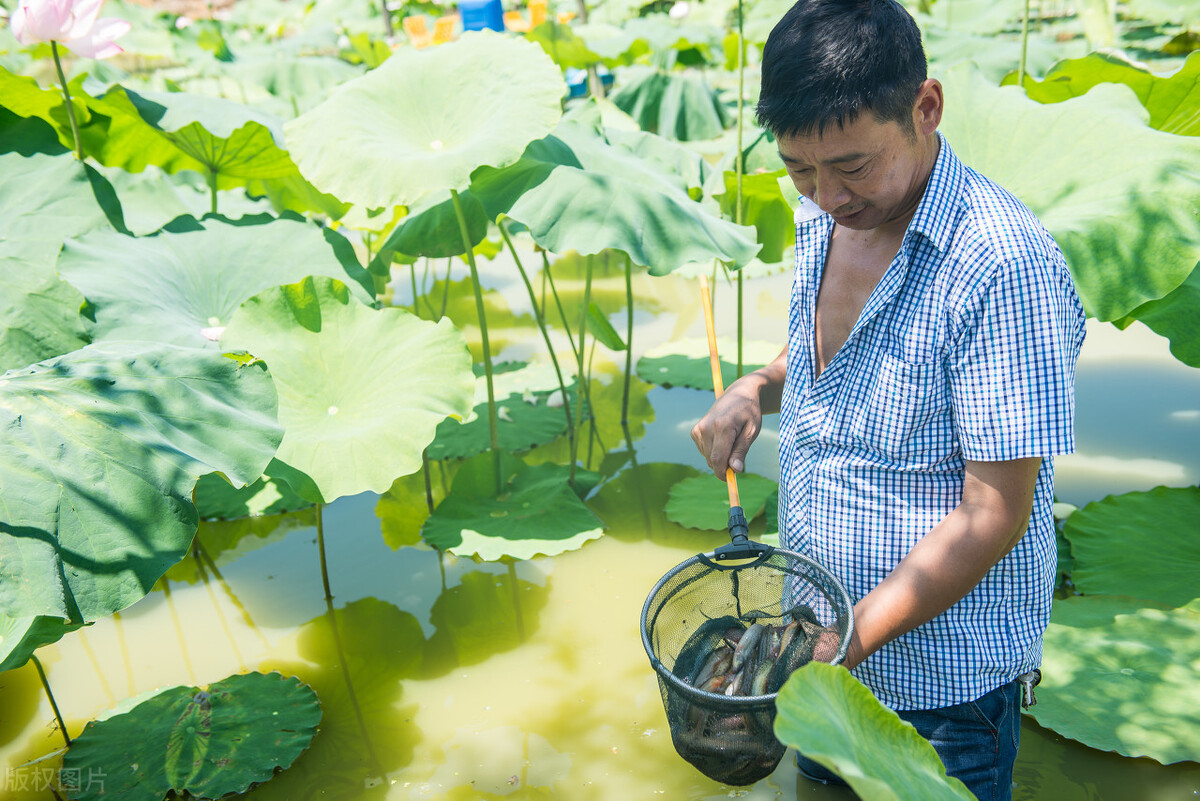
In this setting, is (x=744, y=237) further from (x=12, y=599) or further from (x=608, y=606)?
(x=12, y=599)

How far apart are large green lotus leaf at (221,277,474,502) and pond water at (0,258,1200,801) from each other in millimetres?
466

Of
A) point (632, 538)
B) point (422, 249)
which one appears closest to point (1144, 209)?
point (632, 538)

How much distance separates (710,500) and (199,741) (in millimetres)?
1380

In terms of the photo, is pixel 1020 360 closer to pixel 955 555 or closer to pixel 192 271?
pixel 955 555

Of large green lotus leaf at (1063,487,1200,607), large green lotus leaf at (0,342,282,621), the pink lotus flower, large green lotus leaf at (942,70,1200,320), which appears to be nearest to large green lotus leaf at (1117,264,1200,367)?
large green lotus leaf at (942,70,1200,320)

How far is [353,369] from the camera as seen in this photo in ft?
7.28

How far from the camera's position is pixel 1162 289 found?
1839mm

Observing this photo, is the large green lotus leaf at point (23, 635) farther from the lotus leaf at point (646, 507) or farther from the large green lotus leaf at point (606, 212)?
the lotus leaf at point (646, 507)

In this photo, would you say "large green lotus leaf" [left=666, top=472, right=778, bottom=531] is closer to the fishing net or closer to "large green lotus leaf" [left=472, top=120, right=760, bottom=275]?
"large green lotus leaf" [left=472, top=120, right=760, bottom=275]

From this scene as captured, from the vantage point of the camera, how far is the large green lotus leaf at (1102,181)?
1835 millimetres

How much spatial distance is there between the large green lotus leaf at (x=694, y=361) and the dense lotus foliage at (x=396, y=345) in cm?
1

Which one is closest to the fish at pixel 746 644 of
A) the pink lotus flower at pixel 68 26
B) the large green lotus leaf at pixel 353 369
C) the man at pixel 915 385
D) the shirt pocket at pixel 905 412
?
the man at pixel 915 385

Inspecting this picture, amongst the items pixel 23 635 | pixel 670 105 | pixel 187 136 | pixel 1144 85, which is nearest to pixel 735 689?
pixel 23 635

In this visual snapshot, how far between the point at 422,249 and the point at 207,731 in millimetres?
1415
